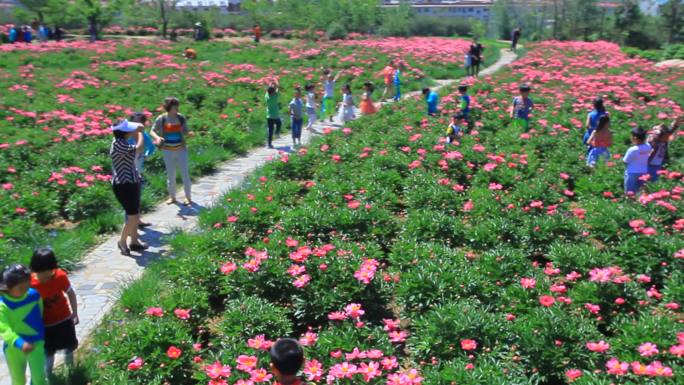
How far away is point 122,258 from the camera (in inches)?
270

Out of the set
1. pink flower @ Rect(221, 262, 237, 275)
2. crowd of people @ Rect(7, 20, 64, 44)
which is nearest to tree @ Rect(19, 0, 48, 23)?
crowd of people @ Rect(7, 20, 64, 44)

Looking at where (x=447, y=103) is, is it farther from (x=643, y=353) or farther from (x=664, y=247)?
(x=643, y=353)

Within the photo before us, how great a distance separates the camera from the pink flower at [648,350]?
396 cm

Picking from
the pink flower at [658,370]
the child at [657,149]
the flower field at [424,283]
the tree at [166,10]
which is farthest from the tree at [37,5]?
the pink flower at [658,370]

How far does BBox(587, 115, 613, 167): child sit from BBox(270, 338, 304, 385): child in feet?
24.5

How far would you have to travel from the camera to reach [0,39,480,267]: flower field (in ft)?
25.7

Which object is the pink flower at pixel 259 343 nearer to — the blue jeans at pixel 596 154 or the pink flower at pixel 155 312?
the pink flower at pixel 155 312

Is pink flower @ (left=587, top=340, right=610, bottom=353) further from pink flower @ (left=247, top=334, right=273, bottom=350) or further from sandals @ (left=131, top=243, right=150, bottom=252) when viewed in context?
sandals @ (left=131, top=243, right=150, bottom=252)

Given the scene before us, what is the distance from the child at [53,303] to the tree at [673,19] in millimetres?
37504

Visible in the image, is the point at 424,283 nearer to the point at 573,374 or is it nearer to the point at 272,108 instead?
the point at 573,374

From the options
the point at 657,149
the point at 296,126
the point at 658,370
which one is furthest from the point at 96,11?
the point at 658,370

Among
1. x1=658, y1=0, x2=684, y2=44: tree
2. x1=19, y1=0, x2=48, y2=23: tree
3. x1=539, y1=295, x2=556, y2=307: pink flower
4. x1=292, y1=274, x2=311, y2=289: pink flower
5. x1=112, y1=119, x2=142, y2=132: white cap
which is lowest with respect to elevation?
x1=539, y1=295, x2=556, y2=307: pink flower

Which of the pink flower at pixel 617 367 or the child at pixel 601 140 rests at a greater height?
the child at pixel 601 140

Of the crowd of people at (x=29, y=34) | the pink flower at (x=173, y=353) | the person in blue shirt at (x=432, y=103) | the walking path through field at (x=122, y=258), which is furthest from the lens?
the crowd of people at (x=29, y=34)
